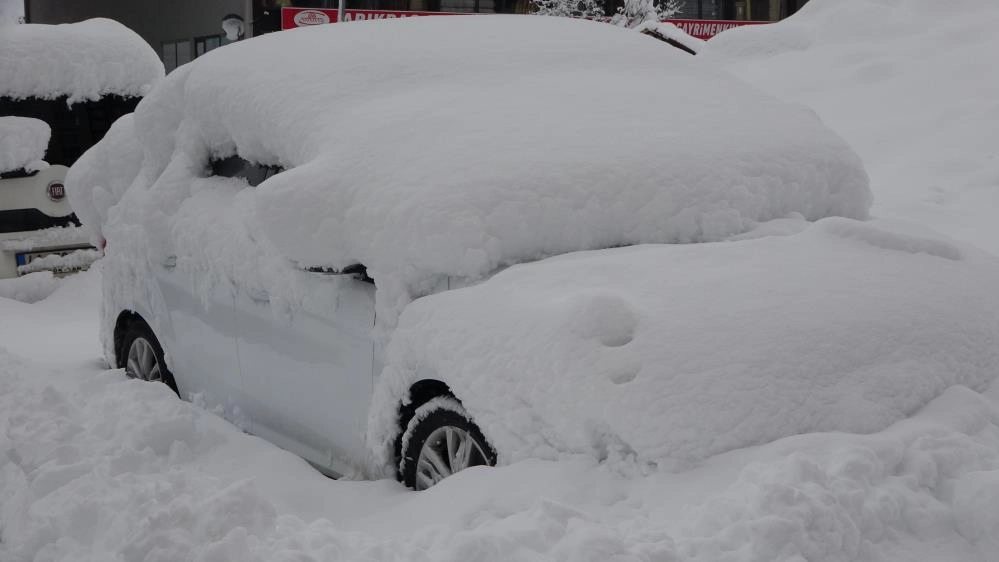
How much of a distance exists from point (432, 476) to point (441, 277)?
67cm

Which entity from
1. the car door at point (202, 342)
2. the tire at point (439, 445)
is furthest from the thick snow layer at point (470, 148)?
the tire at point (439, 445)

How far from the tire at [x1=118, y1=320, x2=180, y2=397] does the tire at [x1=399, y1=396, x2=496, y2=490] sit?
2.13 metres

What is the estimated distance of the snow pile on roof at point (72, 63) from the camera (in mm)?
8734

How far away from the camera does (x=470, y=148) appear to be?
404 centimetres

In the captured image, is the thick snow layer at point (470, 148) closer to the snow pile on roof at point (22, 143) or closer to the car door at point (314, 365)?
the car door at point (314, 365)

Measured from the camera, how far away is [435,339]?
355cm

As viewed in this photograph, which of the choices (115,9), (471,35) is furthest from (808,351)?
(115,9)

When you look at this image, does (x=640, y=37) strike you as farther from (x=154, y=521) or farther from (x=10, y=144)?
(x=10, y=144)

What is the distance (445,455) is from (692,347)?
3.30 ft

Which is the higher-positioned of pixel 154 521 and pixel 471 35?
pixel 471 35

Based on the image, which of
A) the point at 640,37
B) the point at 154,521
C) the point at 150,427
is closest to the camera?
the point at 154,521

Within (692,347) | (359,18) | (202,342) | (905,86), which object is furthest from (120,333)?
(359,18)

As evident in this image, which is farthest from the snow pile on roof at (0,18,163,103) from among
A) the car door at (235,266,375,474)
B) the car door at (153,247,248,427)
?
the car door at (235,266,375,474)

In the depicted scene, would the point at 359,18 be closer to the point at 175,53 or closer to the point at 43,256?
the point at 175,53
